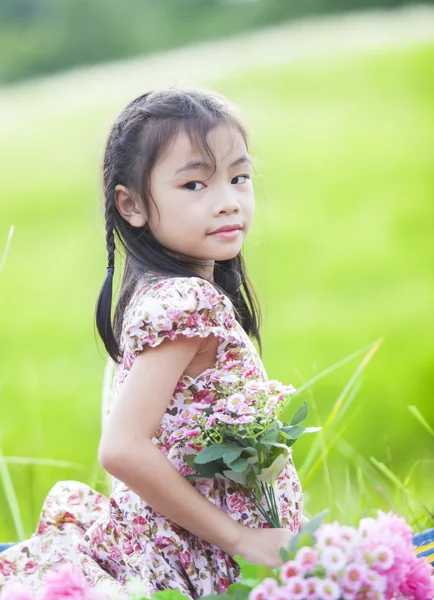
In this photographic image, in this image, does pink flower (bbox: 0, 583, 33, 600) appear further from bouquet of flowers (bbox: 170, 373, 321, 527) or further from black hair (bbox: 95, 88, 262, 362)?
black hair (bbox: 95, 88, 262, 362)

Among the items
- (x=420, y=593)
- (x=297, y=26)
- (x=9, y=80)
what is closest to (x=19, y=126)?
(x=9, y=80)

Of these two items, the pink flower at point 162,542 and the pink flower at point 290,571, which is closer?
the pink flower at point 290,571

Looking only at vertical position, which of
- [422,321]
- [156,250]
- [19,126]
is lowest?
[422,321]

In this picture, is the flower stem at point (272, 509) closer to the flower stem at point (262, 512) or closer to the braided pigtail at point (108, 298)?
the flower stem at point (262, 512)

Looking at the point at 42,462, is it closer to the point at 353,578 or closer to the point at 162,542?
the point at 162,542

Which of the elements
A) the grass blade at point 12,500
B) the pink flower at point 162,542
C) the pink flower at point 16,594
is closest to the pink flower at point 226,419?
the pink flower at point 162,542

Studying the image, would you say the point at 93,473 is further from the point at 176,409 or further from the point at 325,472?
the point at 176,409

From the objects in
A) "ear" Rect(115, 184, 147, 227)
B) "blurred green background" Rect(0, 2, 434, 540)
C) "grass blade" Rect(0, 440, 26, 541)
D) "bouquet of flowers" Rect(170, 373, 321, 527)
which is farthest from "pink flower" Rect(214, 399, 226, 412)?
"blurred green background" Rect(0, 2, 434, 540)

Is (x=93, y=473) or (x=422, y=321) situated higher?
(x=422, y=321)

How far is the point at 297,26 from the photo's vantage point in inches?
105

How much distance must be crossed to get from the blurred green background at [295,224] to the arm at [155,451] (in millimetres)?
1094

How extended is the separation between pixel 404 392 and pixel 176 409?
4.37ft

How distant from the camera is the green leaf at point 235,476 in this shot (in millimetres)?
1183

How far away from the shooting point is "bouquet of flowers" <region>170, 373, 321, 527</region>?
1.17 metres
